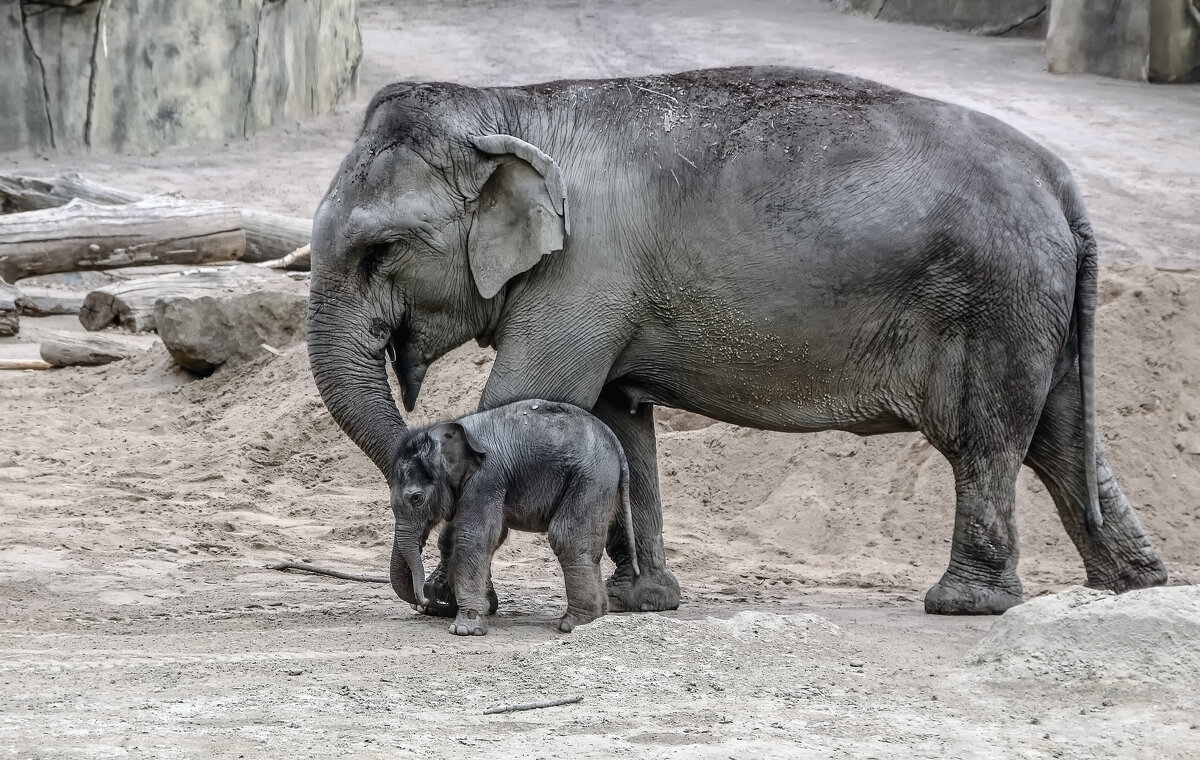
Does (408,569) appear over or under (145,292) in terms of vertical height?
over

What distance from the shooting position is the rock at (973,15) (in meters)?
23.4

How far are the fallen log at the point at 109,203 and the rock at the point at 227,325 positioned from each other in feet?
7.14

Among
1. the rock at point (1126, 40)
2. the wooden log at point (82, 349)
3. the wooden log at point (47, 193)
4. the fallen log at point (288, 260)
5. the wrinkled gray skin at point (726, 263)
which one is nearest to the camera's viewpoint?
the wrinkled gray skin at point (726, 263)

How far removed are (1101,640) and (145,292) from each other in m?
9.33

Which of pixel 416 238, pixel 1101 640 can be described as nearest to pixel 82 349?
pixel 416 238

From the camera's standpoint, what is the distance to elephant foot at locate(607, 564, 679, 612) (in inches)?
269

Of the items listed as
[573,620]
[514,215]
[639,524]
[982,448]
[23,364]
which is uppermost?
[514,215]

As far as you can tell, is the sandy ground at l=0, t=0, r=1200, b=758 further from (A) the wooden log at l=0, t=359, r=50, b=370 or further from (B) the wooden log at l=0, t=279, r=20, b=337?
(A) the wooden log at l=0, t=359, r=50, b=370

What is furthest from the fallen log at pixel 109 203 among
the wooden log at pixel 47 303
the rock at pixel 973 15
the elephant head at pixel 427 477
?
the rock at pixel 973 15

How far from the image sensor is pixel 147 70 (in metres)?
18.8

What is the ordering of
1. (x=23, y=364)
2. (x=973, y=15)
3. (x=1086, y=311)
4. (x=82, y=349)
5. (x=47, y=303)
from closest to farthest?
(x=1086, y=311), (x=23, y=364), (x=82, y=349), (x=47, y=303), (x=973, y=15)

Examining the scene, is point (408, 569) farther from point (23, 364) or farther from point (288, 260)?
point (288, 260)

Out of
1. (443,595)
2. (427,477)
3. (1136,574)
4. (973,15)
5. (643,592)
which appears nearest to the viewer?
(427,477)

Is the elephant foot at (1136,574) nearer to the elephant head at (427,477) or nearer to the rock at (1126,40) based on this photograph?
the elephant head at (427,477)
